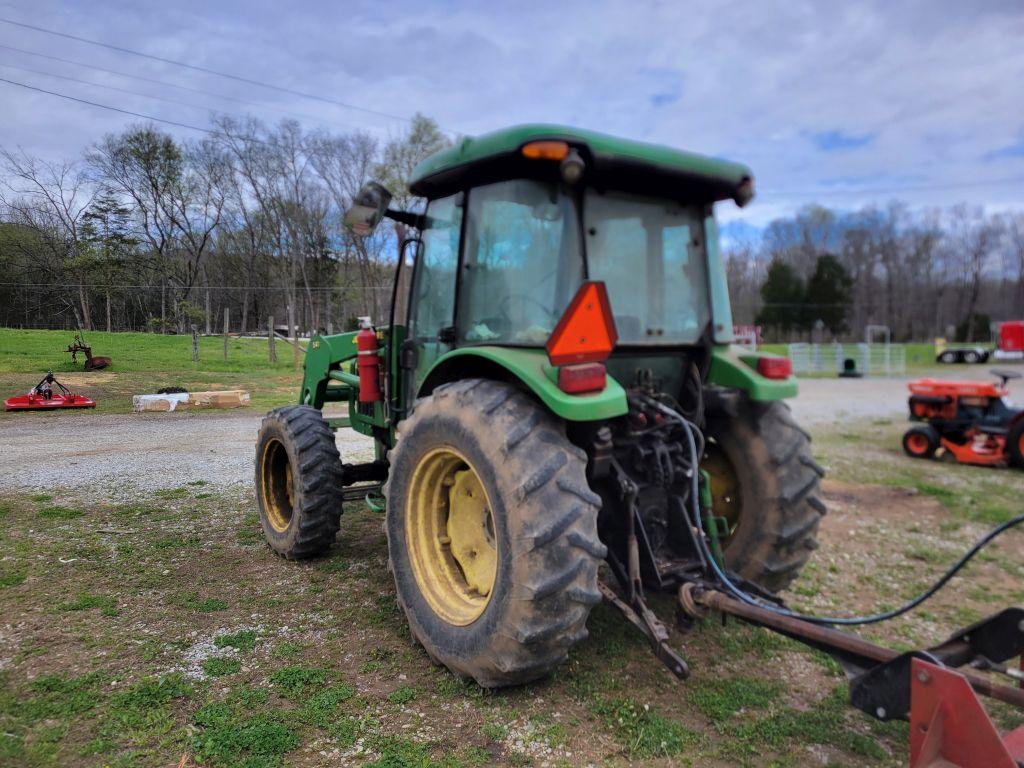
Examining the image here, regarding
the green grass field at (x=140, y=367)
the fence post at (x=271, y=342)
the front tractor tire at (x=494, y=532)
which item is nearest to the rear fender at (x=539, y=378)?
the front tractor tire at (x=494, y=532)

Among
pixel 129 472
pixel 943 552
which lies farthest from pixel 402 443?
pixel 129 472

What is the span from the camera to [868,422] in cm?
1198

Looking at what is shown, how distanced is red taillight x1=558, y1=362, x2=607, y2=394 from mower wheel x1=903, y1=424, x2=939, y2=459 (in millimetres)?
7895

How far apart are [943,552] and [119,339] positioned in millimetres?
13174

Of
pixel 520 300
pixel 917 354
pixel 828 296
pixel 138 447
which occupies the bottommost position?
pixel 138 447

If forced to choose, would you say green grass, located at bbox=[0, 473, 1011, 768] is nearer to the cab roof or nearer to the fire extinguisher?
the fire extinguisher

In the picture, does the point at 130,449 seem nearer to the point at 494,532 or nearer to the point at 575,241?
the point at 494,532

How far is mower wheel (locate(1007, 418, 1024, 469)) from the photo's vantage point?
7.82 metres

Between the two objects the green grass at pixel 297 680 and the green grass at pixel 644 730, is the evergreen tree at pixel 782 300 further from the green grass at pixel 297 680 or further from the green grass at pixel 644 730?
the green grass at pixel 297 680

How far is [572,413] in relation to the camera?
243cm

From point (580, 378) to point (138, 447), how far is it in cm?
834

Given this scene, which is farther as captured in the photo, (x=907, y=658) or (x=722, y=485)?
(x=722, y=485)

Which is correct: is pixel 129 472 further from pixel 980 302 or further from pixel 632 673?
pixel 980 302

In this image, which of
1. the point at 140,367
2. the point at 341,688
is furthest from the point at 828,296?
the point at 341,688
